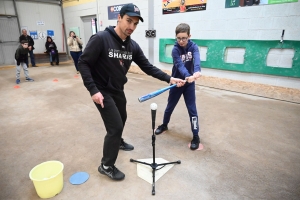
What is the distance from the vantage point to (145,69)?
200cm

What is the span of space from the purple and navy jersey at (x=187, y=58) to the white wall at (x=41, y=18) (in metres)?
8.93

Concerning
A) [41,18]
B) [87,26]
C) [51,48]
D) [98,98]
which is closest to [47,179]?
[98,98]

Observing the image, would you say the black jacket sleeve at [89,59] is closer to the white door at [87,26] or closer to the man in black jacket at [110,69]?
the man in black jacket at [110,69]

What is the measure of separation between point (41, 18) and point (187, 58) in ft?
30.2

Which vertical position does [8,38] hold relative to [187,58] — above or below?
above

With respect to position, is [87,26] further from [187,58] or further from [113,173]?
[113,173]

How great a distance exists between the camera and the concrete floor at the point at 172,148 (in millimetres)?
1676

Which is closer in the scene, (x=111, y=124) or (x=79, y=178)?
(x=111, y=124)

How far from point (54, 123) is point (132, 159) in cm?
160

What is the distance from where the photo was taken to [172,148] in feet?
7.54

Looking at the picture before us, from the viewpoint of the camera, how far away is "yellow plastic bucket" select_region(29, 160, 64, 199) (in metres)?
1.50

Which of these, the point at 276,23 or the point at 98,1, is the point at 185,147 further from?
the point at 98,1

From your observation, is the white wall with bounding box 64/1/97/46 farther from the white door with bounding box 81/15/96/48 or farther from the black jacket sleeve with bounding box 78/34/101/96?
the black jacket sleeve with bounding box 78/34/101/96

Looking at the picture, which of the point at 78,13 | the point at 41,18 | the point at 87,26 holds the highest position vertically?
the point at 78,13
